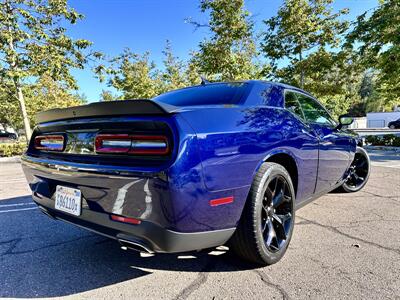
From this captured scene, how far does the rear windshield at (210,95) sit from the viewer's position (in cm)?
232

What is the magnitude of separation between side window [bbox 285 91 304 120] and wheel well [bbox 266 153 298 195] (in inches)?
20.4

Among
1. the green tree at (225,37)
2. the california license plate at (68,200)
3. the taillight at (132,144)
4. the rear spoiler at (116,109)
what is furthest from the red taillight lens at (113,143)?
the green tree at (225,37)

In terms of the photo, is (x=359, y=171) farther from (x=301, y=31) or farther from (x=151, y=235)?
(x=301, y=31)

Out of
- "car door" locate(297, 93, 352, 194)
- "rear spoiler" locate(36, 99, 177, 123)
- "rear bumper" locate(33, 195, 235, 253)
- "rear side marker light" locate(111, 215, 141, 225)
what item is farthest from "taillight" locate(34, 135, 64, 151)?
"car door" locate(297, 93, 352, 194)

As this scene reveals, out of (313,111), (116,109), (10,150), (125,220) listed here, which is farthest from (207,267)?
(10,150)

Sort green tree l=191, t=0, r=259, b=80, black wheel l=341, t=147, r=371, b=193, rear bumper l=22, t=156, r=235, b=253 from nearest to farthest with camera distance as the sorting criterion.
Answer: rear bumper l=22, t=156, r=235, b=253 → black wheel l=341, t=147, r=371, b=193 → green tree l=191, t=0, r=259, b=80

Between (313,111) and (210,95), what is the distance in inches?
53.7

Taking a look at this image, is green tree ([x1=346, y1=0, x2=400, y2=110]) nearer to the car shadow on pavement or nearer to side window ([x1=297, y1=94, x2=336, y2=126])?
side window ([x1=297, y1=94, x2=336, y2=126])

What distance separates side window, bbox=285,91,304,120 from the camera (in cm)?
262

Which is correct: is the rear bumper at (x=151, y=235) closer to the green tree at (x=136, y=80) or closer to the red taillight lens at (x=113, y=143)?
the red taillight lens at (x=113, y=143)

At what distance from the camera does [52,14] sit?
11344 mm

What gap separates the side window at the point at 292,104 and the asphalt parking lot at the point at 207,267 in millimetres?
1239

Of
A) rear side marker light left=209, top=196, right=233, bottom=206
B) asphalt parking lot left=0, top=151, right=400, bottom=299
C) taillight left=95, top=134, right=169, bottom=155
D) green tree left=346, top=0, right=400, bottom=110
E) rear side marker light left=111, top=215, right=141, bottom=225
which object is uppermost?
green tree left=346, top=0, right=400, bottom=110

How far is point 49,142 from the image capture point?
2.29m
